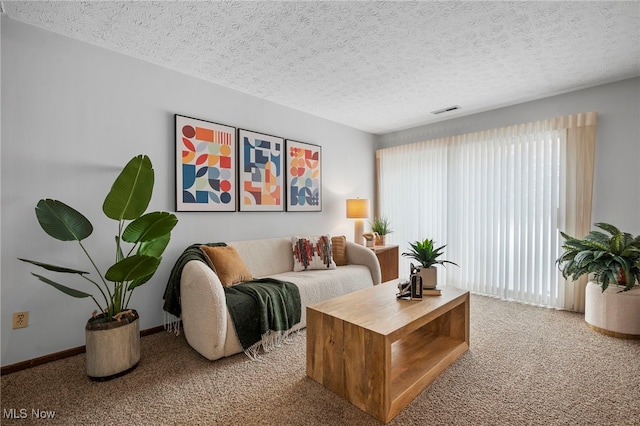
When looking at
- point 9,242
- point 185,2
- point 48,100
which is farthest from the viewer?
point 48,100

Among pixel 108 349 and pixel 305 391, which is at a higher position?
pixel 108 349

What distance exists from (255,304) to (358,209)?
2.35 metres

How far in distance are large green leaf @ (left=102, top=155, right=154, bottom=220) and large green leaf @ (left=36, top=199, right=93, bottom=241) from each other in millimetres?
221

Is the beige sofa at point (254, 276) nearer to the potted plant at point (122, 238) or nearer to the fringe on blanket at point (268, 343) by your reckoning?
the fringe on blanket at point (268, 343)

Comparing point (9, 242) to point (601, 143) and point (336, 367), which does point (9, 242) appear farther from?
point (601, 143)

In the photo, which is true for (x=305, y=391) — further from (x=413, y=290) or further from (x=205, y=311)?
(x=413, y=290)

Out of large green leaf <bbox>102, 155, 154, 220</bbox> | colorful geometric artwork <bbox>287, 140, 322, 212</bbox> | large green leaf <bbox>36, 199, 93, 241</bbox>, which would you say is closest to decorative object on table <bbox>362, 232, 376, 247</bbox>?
colorful geometric artwork <bbox>287, 140, 322, 212</bbox>

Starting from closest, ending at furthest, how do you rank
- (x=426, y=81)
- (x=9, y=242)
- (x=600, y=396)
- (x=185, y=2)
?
(x=600, y=396)
(x=185, y=2)
(x=9, y=242)
(x=426, y=81)

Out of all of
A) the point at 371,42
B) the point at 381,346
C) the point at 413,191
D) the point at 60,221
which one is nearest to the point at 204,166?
the point at 60,221

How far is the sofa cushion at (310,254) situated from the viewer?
3.47 m

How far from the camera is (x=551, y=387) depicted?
187 centimetres

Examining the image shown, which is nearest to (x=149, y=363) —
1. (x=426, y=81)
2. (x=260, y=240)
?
(x=260, y=240)

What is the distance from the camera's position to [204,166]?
3059mm

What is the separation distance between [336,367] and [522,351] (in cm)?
162
